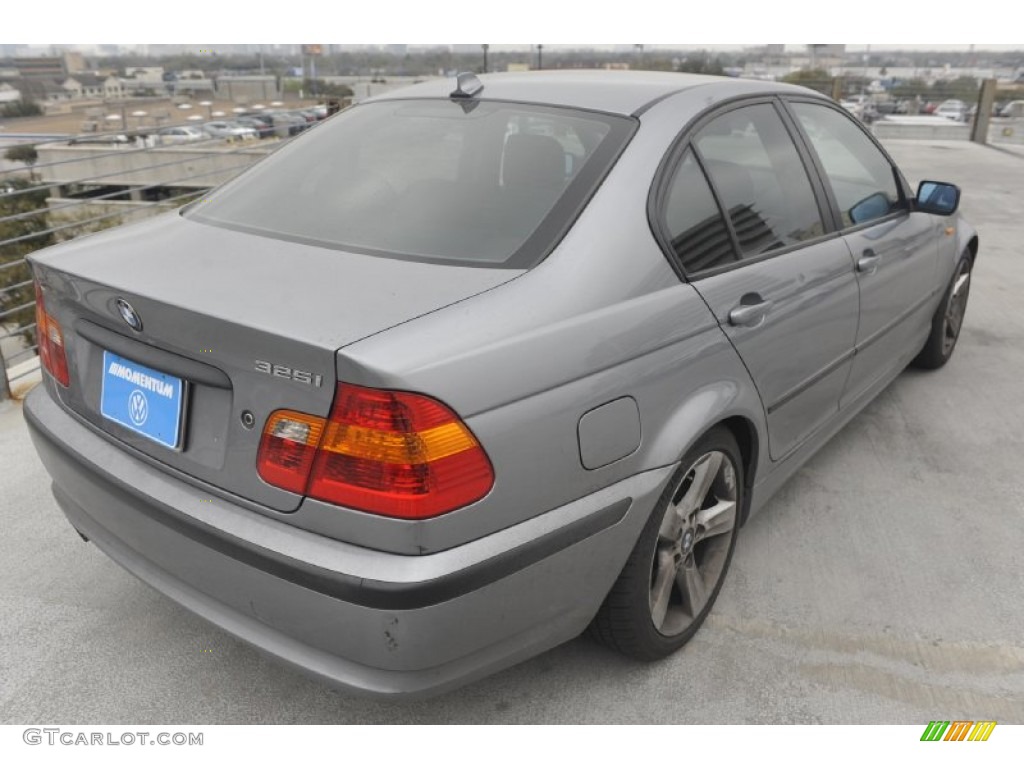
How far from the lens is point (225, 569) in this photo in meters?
1.74

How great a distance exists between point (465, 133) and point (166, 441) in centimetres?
118

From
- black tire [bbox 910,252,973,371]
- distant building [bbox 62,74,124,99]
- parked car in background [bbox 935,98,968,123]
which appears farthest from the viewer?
distant building [bbox 62,74,124,99]

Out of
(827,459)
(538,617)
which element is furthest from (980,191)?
(538,617)

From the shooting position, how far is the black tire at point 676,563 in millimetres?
2031

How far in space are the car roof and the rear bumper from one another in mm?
1112

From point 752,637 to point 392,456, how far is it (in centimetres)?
141

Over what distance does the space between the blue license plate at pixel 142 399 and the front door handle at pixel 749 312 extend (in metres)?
1.41

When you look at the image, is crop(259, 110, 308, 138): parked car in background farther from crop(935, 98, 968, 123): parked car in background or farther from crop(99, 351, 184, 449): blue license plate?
crop(935, 98, 968, 123): parked car in background

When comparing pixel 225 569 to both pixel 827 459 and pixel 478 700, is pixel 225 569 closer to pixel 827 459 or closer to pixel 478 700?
pixel 478 700

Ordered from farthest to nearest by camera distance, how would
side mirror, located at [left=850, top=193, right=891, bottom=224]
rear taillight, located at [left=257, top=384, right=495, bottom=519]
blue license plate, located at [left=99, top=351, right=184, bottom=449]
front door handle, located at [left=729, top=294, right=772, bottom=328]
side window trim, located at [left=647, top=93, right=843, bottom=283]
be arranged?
side mirror, located at [left=850, top=193, right=891, bottom=224] < front door handle, located at [left=729, top=294, right=772, bottom=328] < side window trim, located at [left=647, top=93, right=843, bottom=283] < blue license plate, located at [left=99, top=351, right=184, bottom=449] < rear taillight, located at [left=257, top=384, right=495, bottom=519]

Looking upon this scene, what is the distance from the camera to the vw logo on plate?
188cm
